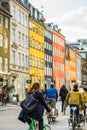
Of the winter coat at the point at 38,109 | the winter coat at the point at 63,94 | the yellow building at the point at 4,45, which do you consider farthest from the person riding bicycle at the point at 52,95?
the yellow building at the point at 4,45

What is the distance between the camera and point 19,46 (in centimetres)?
7312

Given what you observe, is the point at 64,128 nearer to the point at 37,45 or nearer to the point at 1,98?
the point at 1,98

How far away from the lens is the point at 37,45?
89750 mm

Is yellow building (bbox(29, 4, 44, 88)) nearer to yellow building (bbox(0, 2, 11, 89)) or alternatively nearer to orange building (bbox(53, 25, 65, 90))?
orange building (bbox(53, 25, 65, 90))

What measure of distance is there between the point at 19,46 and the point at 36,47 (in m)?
15.3

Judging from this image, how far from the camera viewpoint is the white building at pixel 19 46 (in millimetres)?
69562

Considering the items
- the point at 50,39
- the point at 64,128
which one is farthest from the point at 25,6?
the point at 64,128

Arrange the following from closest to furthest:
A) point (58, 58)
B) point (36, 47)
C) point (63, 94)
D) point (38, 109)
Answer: point (38, 109), point (63, 94), point (36, 47), point (58, 58)

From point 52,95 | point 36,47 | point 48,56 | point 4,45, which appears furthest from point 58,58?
point 52,95

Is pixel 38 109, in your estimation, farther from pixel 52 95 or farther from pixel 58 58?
pixel 58 58

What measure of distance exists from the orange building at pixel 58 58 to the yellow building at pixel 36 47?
1558 cm

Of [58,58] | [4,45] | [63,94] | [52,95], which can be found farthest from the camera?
[58,58]

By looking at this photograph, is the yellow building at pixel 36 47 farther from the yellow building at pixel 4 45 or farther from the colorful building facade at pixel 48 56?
the yellow building at pixel 4 45

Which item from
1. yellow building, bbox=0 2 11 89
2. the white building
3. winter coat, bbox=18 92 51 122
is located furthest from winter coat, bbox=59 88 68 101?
the white building
